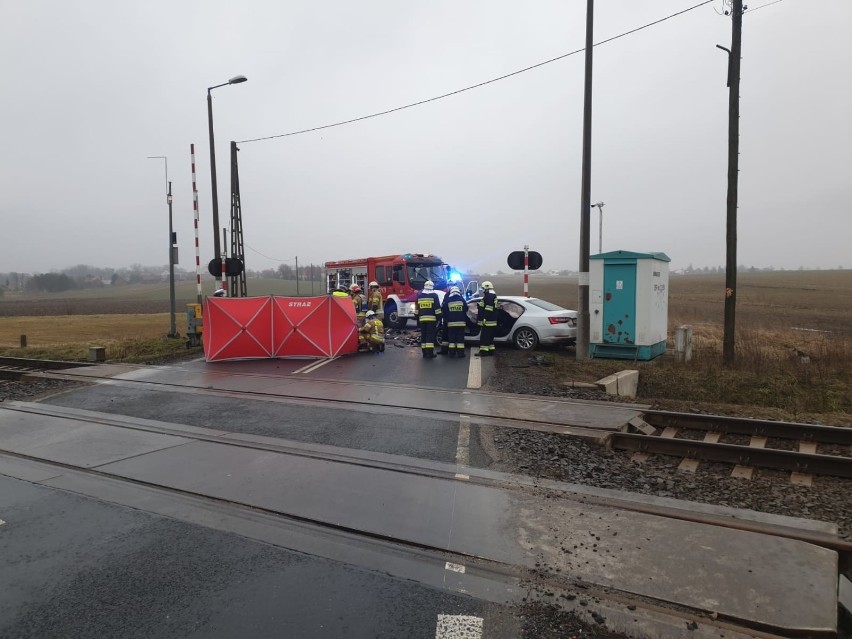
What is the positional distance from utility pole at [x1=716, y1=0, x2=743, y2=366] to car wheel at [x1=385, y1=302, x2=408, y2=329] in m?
10.4

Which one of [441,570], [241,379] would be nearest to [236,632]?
[441,570]

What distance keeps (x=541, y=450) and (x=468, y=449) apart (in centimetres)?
80

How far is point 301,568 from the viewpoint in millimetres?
3674

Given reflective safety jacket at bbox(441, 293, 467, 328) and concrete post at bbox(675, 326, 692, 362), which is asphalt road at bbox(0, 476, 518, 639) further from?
concrete post at bbox(675, 326, 692, 362)

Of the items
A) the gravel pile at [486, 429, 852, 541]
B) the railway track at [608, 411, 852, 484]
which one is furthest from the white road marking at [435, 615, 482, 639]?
the railway track at [608, 411, 852, 484]

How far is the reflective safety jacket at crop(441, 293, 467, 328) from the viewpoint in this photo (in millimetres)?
13234

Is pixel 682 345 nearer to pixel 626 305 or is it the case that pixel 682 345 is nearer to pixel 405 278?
pixel 626 305

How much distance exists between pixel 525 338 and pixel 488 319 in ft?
5.03

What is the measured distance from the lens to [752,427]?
7133 mm

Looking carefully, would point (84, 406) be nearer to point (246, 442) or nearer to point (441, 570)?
point (246, 442)

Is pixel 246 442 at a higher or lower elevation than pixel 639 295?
lower

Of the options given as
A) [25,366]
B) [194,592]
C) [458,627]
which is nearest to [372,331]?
[25,366]

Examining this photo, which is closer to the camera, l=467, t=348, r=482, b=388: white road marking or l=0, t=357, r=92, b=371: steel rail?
l=467, t=348, r=482, b=388: white road marking

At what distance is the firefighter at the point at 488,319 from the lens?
42.6ft
